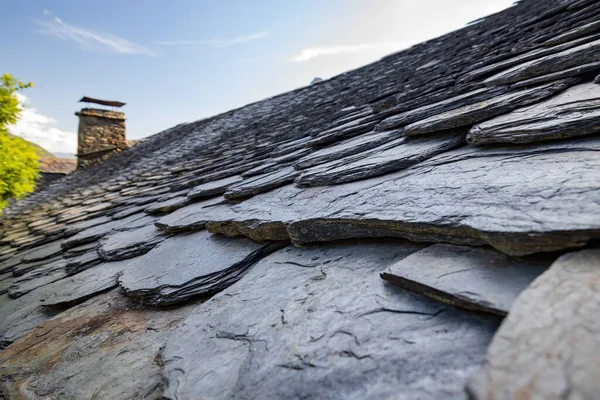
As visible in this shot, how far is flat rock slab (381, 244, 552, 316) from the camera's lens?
0.56 m

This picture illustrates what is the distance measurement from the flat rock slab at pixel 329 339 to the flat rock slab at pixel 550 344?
3.2 inches

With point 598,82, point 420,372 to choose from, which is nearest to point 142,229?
point 420,372

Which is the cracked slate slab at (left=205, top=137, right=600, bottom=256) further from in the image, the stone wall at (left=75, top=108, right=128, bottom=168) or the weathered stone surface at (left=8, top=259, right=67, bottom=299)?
the stone wall at (left=75, top=108, right=128, bottom=168)

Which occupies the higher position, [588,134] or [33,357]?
[588,134]

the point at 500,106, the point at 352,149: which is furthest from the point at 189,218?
the point at 500,106

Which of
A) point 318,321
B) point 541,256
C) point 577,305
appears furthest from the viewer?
point 318,321

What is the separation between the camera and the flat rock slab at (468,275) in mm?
561

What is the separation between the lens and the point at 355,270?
87cm

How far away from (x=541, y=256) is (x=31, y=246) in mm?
4373

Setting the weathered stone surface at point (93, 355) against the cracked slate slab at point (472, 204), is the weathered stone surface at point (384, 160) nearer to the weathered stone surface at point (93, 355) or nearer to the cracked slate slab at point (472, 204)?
the cracked slate slab at point (472, 204)

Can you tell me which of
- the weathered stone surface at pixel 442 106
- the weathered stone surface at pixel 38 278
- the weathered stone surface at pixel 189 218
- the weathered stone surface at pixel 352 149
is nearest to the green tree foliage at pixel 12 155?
the weathered stone surface at pixel 38 278

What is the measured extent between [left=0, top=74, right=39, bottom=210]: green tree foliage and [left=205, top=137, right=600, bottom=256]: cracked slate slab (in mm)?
5781

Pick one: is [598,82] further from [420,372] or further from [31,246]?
[31,246]

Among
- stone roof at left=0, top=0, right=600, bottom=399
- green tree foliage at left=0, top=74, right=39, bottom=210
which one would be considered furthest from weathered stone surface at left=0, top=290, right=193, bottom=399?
green tree foliage at left=0, top=74, right=39, bottom=210
